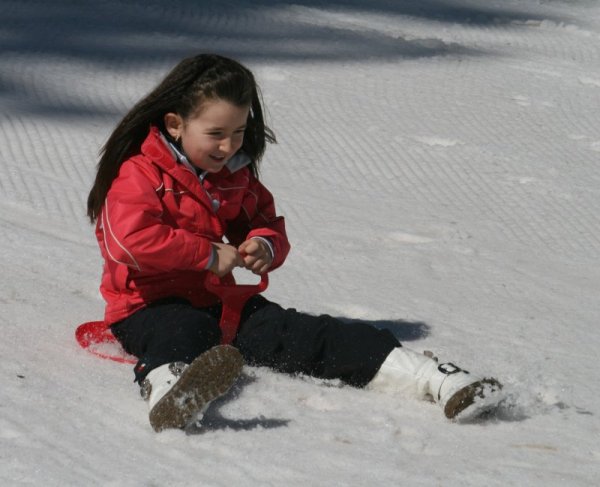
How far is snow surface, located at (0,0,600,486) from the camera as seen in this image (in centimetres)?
180

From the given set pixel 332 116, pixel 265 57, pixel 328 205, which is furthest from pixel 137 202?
pixel 265 57

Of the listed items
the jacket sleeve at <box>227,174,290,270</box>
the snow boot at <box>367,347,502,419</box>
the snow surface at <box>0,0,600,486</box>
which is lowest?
the snow surface at <box>0,0,600,486</box>

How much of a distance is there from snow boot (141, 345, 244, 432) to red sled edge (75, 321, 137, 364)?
15.8 inches

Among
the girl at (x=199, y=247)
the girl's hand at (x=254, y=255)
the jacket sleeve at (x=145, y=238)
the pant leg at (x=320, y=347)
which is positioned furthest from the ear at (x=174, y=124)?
the pant leg at (x=320, y=347)

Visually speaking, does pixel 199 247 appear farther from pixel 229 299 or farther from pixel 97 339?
pixel 97 339

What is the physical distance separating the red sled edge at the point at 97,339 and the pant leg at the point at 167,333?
1.3 inches

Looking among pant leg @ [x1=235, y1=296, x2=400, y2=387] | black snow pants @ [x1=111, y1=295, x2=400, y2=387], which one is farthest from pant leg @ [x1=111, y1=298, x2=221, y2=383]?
pant leg @ [x1=235, y1=296, x2=400, y2=387]

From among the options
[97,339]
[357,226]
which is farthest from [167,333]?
[357,226]

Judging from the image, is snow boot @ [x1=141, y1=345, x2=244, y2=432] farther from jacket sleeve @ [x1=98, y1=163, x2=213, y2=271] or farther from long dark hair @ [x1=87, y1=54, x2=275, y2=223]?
long dark hair @ [x1=87, y1=54, x2=275, y2=223]

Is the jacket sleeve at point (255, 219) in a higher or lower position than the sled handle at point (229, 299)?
higher

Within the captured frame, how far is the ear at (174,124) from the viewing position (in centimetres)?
222

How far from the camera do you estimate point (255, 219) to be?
92.5 inches

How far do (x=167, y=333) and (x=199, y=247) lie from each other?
17 cm

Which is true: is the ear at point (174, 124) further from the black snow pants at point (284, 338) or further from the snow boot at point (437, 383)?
the snow boot at point (437, 383)
